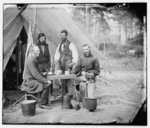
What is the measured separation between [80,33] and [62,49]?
1.18ft

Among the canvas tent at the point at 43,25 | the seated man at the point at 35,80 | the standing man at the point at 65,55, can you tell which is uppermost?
the canvas tent at the point at 43,25

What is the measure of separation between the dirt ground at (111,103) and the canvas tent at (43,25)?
1.18ft

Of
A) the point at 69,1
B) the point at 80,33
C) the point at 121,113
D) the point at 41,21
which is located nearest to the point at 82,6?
the point at 69,1

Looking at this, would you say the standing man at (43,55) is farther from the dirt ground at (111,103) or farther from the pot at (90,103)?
the pot at (90,103)

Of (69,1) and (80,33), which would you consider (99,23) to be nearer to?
(80,33)

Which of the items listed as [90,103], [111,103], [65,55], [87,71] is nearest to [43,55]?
[65,55]

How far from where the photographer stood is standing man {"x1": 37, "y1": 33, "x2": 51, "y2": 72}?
9.64ft

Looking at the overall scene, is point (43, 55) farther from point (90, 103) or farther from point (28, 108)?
point (90, 103)

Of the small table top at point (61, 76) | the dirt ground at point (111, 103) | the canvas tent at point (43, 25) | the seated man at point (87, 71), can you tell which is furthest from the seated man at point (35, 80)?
the seated man at point (87, 71)

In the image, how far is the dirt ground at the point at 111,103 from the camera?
2836mm

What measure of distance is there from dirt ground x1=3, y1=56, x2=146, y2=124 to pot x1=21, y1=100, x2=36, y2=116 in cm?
7

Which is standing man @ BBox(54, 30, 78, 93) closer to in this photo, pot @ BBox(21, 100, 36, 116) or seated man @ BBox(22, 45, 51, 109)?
seated man @ BBox(22, 45, 51, 109)

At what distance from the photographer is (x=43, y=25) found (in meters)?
2.98

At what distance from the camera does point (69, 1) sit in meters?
2.97
